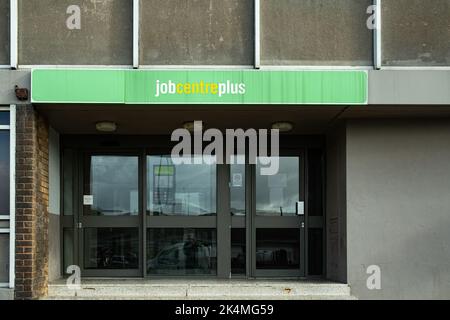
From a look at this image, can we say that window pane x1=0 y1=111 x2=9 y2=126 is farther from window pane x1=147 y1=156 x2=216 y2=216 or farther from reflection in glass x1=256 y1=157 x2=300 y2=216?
reflection in glass x1=256 y1=157 x2=300 y2=216

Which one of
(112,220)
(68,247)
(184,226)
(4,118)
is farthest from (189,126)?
(68,247)

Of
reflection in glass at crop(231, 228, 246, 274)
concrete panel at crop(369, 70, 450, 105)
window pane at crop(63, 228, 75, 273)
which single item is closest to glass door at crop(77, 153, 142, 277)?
window pane at crop(63, 228, 75, 273)

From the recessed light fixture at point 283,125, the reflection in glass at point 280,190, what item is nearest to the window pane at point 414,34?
the recessed light fixture at point 283,125

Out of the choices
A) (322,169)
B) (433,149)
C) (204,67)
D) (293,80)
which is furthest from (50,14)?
(433,149)

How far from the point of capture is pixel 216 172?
32.8 ft

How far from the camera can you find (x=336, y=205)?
935 centimetres

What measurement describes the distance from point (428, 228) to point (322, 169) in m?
1.92

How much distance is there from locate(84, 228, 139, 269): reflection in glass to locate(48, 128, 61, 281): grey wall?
46 centimetres

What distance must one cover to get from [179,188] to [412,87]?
150 inches

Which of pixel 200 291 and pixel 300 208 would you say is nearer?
pixel 200 291

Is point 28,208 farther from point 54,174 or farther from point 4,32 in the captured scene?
point 4,32

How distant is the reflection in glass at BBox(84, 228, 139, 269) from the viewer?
9938mm

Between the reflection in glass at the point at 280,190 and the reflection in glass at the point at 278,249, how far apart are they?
11.9 inches

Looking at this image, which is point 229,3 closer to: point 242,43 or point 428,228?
point 242,43
